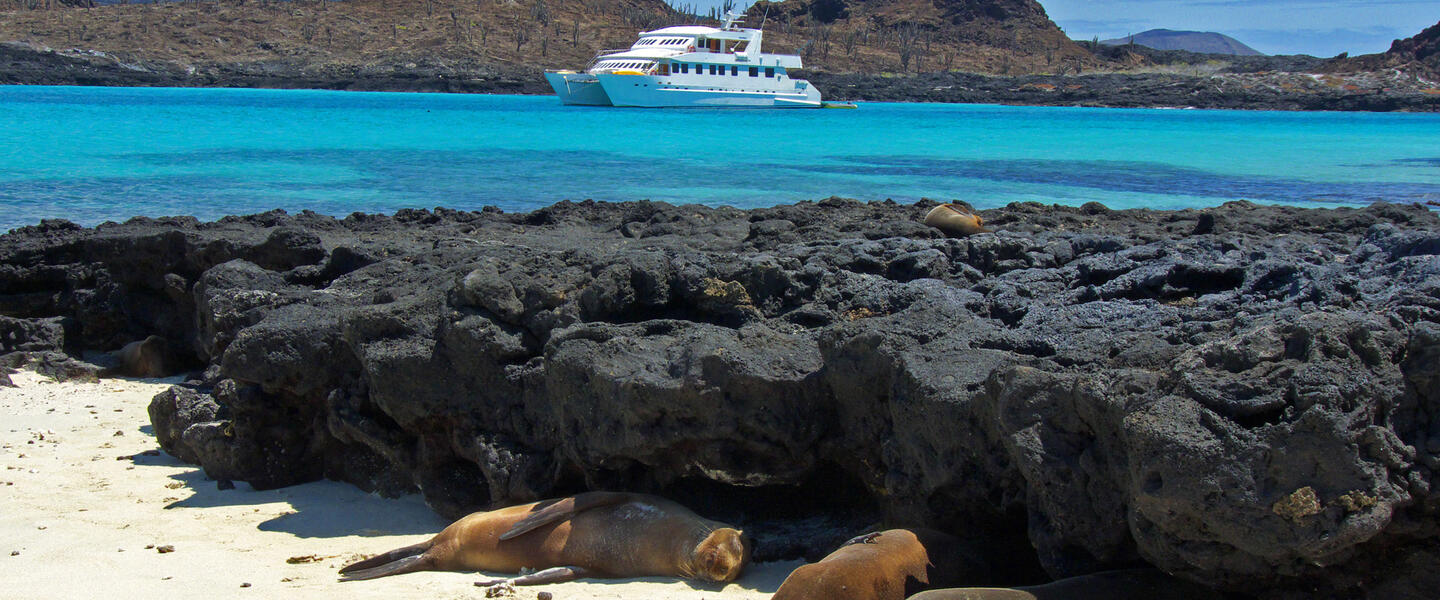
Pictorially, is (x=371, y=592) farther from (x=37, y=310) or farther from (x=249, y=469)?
(x=37, y=310)

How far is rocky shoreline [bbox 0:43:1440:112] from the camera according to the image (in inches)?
2704

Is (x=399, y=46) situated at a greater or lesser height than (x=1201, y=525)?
greater

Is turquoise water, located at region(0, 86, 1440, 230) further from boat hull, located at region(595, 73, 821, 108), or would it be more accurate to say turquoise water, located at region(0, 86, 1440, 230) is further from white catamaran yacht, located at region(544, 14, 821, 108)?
white catamaran yacht, located at region(544, 14, 821, 108)

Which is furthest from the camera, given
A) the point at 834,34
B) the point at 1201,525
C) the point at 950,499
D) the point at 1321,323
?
the point at 834,34

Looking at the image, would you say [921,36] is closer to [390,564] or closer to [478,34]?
[478,34]

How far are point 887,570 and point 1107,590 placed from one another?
72 centimetres

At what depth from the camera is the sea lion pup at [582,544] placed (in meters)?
4.23

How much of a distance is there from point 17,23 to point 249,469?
90591 millimetres

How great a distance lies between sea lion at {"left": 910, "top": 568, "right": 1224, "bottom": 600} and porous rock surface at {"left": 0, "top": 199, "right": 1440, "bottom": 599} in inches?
4.2

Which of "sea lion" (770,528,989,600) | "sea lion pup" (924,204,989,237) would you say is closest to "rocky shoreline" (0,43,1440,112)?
"sea lion pup" (924,204,989,237)

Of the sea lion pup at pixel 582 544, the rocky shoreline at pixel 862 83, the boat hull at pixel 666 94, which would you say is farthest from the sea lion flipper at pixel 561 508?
the rocky shoreline at pixel 862 83

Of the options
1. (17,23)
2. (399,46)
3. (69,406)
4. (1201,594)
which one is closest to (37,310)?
(69,406)

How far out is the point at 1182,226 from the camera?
787cm

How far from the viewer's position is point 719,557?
4.12 metres
